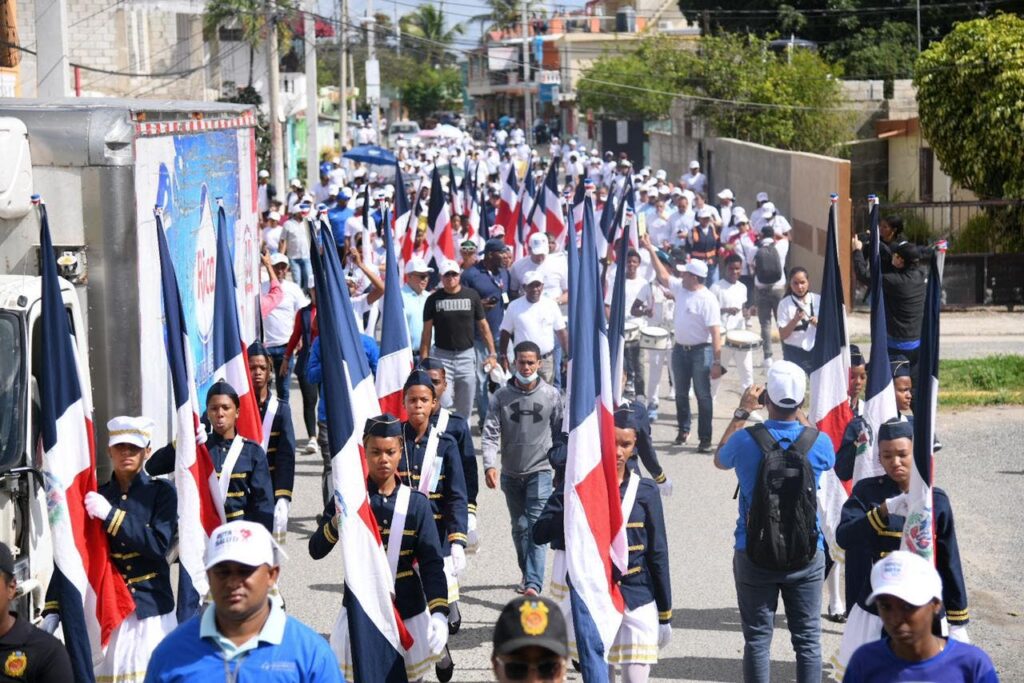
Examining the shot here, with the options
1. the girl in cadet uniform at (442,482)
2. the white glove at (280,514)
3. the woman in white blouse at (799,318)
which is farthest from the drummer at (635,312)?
the girl in cadet uniform at (442,482)

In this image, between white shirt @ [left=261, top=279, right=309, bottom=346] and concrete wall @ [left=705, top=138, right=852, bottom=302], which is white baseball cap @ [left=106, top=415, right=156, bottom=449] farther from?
concrete wall @ [left=705, top=138, right=852, bottom=302]

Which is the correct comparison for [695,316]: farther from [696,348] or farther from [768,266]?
[768,266]

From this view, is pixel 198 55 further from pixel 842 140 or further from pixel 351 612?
pixel 351 612

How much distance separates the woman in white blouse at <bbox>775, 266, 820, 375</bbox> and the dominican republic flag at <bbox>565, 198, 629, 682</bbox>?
6901 mm

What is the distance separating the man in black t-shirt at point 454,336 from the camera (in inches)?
550

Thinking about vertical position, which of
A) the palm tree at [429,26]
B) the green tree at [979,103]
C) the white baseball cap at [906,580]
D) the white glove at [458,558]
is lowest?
the white glove at [458,558]

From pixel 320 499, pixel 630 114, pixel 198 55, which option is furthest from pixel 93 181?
pixel 630 114

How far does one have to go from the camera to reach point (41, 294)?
785 centimetres

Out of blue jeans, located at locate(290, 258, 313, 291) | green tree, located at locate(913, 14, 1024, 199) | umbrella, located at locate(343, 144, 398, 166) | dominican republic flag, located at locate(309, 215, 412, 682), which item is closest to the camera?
dominican republic flag, located at locate(309, 215, 412, 682)

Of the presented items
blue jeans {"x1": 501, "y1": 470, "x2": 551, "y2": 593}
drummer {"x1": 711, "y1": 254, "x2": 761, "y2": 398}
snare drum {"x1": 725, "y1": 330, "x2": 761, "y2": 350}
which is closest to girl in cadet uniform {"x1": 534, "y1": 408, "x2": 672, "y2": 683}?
blue jeans {"x1": 501, "y1": 470, "x2": 551, "y2": 593}

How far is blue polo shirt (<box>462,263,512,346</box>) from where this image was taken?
52.2 ft

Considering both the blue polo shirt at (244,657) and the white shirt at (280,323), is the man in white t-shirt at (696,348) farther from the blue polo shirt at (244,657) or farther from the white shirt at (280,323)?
the blue polo shirt at (244,657)

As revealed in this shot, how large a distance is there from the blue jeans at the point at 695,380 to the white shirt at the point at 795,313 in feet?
2.43

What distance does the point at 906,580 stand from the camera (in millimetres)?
4887
